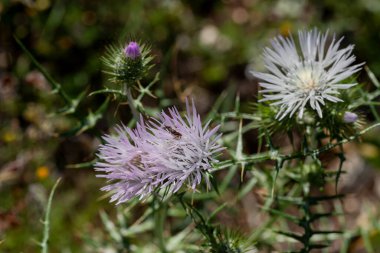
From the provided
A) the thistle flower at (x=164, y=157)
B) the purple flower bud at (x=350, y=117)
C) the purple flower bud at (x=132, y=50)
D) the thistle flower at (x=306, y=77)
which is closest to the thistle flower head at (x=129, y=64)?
the purple flower bud at (x=132, y=50)

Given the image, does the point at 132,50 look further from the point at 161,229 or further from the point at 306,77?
the point at 161,229

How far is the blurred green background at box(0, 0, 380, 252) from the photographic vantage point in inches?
152

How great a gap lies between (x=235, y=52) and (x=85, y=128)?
2.41 metres

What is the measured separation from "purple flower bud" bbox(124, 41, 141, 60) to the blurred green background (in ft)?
5.42

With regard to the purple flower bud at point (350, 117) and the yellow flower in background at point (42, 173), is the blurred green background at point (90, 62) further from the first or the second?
the purple flower bud at point (350, 117)

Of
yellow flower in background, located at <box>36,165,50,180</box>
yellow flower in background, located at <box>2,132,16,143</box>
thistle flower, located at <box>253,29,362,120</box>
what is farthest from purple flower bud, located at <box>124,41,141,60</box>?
yellow flower in background, located at <box>2,132,16,143</box>

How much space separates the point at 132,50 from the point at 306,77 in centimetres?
86

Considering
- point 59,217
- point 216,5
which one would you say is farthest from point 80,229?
point 216,5

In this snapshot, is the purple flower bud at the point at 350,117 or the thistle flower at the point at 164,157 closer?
the thistle flower at the point at 164,157

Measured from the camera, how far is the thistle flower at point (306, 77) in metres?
2.25

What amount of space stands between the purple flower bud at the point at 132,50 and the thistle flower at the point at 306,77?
55 cm

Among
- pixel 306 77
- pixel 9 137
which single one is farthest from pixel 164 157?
pixel 9 137

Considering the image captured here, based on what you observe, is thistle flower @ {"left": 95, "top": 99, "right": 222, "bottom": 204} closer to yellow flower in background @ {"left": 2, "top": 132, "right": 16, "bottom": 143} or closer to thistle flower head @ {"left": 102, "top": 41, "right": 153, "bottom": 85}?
thistle flower head @ {"left": 102, "top": 41, "right": 153, "bottom": 85}

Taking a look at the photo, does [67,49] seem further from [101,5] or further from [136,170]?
[136,170]
